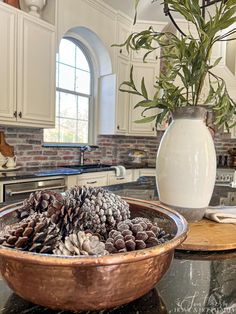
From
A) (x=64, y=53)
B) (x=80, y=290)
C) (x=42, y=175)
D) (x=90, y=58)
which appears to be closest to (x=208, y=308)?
(x=80, y=290)

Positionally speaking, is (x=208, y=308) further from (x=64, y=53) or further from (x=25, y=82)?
(x=64, y=53)

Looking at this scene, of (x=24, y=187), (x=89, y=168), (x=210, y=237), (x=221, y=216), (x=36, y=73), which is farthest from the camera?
(x=89, y=168)

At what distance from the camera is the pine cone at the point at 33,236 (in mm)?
406

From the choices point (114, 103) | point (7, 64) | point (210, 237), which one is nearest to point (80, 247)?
point (210, 237)

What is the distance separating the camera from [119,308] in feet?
1.41

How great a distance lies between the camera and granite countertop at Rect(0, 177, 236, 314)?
43 cm

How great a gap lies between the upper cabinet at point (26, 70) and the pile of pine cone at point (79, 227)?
2399mm

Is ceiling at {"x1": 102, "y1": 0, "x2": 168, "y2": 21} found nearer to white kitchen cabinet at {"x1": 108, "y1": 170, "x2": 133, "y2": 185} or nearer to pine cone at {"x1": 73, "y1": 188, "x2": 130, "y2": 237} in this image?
white kitchen cabinet at {"x1": 108, "y1": 170, "x2": 133, "y2": 185}

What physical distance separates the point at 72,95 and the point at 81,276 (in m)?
3.81

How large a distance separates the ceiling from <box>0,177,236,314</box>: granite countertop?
403 cm

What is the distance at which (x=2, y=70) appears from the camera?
2.68m

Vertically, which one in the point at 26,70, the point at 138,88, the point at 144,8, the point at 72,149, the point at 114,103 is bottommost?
the point at 72,149

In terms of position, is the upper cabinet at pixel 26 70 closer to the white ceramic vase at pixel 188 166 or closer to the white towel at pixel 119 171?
the white towel at pixel 119 171

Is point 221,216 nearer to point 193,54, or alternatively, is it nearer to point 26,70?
point 193,54
